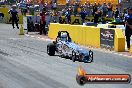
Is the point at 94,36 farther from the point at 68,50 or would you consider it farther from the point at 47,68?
the point at 47,68

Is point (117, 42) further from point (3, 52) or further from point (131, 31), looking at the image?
point (3, 52)

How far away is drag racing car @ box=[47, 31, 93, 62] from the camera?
15219mm

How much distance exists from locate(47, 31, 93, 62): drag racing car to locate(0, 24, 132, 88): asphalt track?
28 centimetres

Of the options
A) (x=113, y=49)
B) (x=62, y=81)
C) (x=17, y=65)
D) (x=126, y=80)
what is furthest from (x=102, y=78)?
(x=113, y=49)

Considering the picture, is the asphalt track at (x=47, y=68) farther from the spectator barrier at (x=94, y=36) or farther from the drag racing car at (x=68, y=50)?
the spectator barrier at (x=94, y=36)

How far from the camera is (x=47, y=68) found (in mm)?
13812

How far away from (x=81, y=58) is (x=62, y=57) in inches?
67.8

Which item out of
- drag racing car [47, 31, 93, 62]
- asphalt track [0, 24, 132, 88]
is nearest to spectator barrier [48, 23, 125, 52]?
asphalt track [0, 24, 132, 88]

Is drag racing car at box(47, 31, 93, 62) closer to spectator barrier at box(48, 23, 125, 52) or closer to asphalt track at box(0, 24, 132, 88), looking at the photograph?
asphalt track at box(0, 24, 132, 88)

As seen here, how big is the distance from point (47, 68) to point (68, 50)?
2.25 meters

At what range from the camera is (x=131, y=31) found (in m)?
20.4

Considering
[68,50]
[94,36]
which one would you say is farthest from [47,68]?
[94,36]

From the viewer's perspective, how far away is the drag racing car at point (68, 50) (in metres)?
15.2

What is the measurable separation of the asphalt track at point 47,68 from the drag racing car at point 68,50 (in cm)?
28
